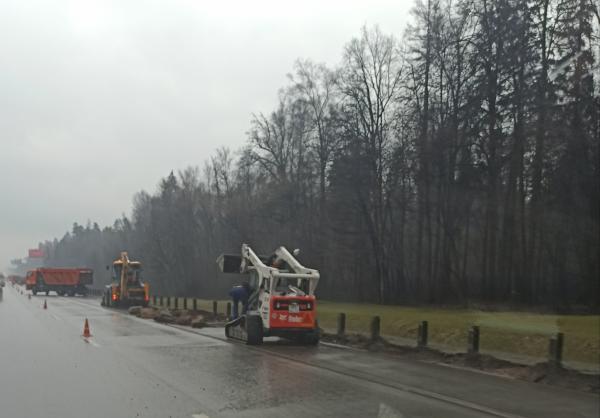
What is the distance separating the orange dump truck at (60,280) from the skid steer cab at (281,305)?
191ft

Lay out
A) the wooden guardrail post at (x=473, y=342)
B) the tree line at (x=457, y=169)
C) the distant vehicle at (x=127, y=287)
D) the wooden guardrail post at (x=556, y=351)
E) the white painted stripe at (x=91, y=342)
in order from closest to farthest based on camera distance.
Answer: the wooden guardrail post at (x=556, y=351) < the wooden guardrail post at (x=473, y=342) < the white painted stripe at (x=91, y=342) < the tree line at (x=457, y=169) < the distant vehicle at (x=127, y=287)

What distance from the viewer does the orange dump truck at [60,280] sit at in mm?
72562

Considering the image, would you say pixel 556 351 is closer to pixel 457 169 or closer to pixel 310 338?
pixel 310 338

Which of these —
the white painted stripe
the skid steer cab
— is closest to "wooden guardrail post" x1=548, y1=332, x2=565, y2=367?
the skid steer cab

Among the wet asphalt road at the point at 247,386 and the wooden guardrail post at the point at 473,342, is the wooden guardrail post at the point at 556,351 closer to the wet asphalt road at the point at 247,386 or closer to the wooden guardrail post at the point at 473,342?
the wet asphalt road at the point at 247,386

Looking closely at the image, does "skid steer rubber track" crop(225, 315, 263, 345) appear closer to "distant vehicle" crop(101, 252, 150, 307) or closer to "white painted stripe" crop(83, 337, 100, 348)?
"white painted stripe" crop(83, 337, 100, 348)

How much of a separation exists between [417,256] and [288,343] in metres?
27.5

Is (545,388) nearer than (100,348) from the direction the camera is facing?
Yes

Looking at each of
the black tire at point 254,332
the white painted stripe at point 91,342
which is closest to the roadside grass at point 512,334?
the black tire at point 254,332

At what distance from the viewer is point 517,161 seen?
35.8 metres

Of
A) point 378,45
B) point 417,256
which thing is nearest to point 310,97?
point 378,45

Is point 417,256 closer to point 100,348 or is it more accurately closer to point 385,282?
point 385,282

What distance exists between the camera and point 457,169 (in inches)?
1558

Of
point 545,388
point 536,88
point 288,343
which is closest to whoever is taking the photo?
point 545,388
